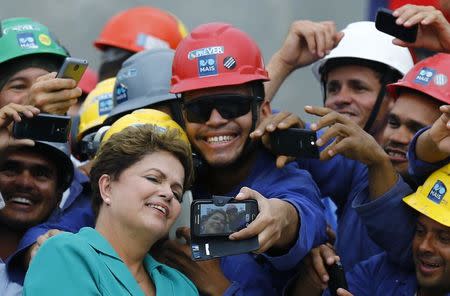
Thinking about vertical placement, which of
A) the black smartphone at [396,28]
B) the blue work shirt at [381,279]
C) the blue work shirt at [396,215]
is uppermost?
the black smartphone at [396,28]

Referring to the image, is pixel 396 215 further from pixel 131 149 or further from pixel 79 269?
pixel 79 269

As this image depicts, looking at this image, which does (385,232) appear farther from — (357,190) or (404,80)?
(404,80)

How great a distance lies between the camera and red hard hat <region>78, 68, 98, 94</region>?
9086 millimetres

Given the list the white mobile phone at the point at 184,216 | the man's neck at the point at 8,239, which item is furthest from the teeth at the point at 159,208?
the man's neck at the point at 8,239

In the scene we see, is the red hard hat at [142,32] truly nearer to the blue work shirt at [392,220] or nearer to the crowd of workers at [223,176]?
the crowd of workers at [223,176]

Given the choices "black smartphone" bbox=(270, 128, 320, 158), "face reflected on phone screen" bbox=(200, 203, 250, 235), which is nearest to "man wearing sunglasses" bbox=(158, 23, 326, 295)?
"black smartphone" bbox=(270, 128, 320, 158)

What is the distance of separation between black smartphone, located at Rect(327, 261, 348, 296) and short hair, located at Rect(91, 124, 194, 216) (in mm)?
715

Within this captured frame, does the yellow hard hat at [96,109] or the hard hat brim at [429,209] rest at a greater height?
the hard hat brim at [429,209]

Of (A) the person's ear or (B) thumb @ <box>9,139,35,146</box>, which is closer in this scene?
(A) the person's ear

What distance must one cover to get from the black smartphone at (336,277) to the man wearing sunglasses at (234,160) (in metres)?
0.14

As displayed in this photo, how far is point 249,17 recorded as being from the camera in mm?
9555

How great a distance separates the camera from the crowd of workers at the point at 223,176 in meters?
5.46

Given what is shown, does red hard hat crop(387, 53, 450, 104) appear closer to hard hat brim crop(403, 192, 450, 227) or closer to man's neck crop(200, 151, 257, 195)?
hard hat brim crop(403, 192, 450, 227)

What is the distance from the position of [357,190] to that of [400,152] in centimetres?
28
